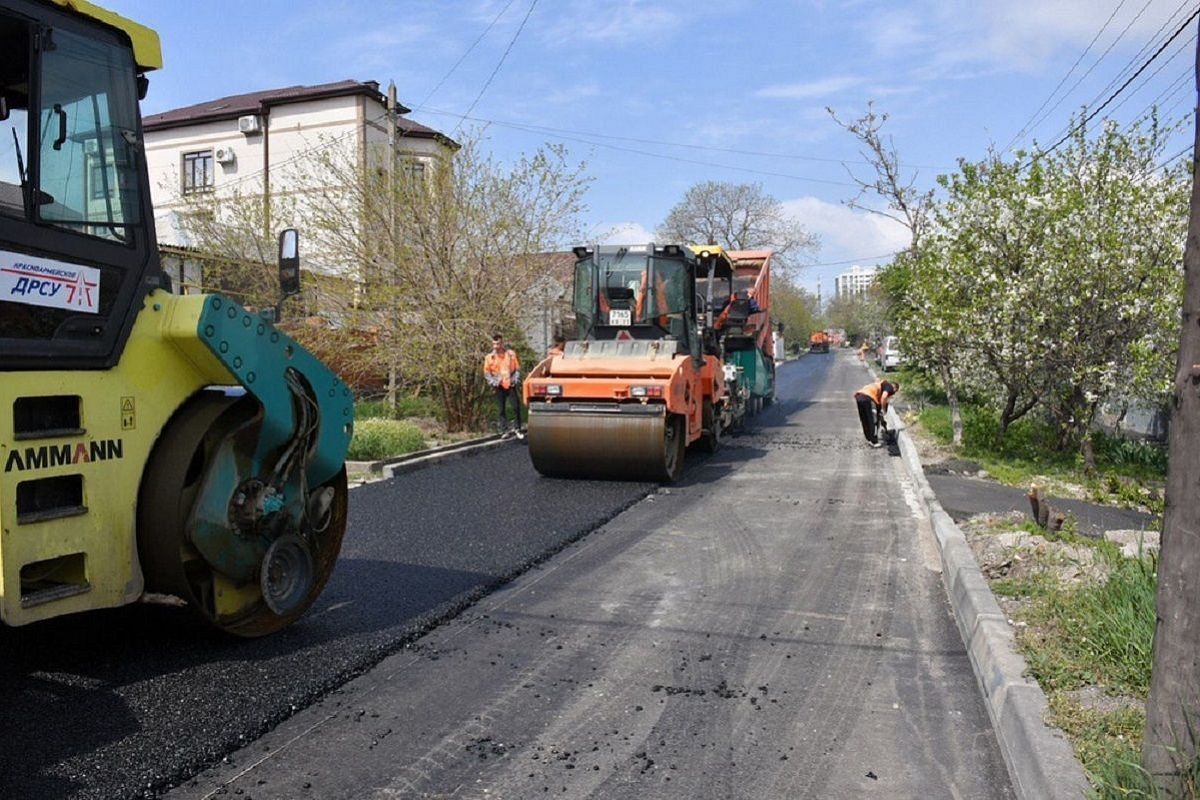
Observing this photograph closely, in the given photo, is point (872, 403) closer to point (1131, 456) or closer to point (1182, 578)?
point (1131, 456)

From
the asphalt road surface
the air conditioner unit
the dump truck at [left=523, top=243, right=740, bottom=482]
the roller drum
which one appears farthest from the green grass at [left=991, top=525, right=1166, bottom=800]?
the air conditioner unit

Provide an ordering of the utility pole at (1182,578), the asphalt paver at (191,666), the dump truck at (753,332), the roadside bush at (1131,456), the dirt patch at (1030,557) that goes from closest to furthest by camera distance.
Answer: the utility pole at (1182,578)
the asphalt paver at (191,666)
the dirt patch at (1030,557)
the roadside bush at (1131,456)
the dump truck at (753,332)

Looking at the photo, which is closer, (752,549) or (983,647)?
(983,647)

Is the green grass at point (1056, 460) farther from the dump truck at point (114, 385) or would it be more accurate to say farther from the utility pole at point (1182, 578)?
Result: the dump truck at point (114, 385)

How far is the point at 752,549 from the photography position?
714 centimetres

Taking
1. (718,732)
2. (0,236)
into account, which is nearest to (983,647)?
(718,732)

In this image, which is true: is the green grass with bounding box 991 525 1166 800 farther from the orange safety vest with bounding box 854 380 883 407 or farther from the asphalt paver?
the orange safety vest with bounding box 854 380 883 407

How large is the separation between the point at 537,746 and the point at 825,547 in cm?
407

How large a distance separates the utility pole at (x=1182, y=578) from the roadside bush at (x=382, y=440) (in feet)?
29.9

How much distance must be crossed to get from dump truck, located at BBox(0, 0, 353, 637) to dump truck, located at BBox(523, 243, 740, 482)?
5.07 meters

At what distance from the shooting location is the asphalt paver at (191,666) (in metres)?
3.42

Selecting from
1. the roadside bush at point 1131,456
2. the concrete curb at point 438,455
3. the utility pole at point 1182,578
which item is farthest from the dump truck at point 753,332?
the utility pole at point 1182,578

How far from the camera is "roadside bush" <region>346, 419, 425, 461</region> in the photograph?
1105 centimetres

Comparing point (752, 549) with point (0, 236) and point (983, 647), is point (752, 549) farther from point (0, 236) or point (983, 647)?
point (0, 236)
